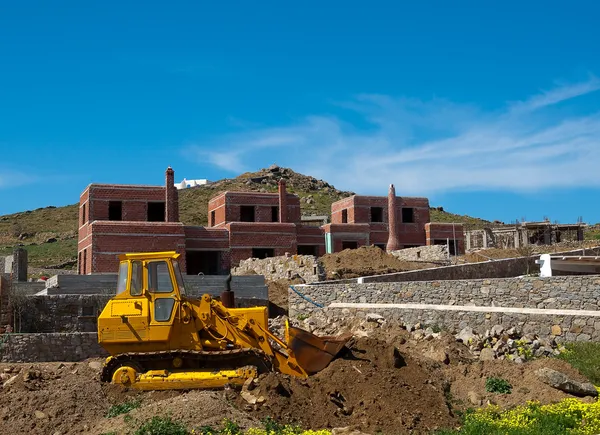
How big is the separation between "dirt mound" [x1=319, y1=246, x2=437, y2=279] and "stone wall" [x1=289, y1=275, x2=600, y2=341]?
31.0ft

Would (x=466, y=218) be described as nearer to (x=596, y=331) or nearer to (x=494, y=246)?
(x=494, y=246)

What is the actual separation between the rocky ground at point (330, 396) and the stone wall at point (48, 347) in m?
5.48

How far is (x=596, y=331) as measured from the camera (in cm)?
1802

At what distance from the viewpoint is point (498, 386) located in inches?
602

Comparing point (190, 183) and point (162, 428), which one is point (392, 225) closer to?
point (162, 428)

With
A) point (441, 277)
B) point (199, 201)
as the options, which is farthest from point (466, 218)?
point (441, 277)

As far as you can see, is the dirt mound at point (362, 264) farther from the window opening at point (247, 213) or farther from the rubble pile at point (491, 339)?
the rubble pile at point (491, 339)

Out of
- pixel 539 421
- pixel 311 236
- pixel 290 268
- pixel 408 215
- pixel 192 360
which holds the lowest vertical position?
pixel 539 421

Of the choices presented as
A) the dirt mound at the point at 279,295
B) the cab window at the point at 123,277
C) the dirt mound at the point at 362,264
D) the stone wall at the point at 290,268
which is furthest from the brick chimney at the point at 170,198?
the cab window at the point at 123,277

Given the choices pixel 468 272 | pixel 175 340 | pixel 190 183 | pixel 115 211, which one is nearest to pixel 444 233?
pixel 468 272

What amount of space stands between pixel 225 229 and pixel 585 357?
2923 centimetres

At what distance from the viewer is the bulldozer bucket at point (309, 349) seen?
48.9 ft

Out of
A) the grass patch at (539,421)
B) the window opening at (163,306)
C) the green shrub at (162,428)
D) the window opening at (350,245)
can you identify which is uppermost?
the window opening at (350,245)

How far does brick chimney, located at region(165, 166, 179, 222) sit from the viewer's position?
4300 centimetres
